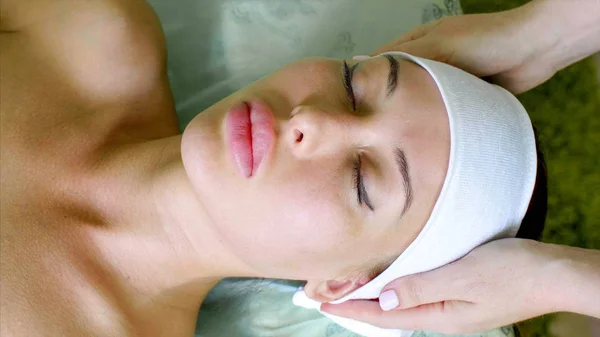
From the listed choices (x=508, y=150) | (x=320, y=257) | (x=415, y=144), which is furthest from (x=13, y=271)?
(x=508, y=150)

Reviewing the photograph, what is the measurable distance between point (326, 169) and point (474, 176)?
29 cm

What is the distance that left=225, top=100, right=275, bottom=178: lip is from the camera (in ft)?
3.50

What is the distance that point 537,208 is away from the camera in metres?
1.25

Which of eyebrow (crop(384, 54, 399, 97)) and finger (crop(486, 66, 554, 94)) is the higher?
eyebrow (crop(384, 54, 399, 97))

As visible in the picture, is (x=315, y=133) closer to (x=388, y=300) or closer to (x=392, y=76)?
(x=392, y=76)

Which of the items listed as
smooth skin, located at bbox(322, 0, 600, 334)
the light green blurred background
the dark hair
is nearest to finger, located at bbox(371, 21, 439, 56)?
smooth skin, located at bbox(322, 0, 600, 334)

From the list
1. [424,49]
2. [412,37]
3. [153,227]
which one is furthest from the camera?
[412,37]

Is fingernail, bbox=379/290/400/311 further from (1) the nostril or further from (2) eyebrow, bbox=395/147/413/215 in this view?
(1) the nostril

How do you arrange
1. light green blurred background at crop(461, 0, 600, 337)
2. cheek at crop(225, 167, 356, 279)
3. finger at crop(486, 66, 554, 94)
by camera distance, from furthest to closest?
light green blurred background at crop(461, 0, 600, 337) < finger at crop(486, 66, 554, 94) < cheek at crop(225, 167, 356, 279)

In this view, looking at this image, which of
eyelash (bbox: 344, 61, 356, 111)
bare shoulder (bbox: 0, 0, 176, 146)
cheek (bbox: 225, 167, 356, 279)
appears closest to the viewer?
cheek (bbox: 225, 167, 356, 279)

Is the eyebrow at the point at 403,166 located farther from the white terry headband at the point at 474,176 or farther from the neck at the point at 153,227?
the neck at the point at 153,227

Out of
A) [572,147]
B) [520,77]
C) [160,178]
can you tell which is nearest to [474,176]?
[520,77]

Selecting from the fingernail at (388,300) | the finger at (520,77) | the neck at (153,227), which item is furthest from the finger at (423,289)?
the finger at (520,77)

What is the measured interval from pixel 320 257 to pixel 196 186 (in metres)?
0.28
